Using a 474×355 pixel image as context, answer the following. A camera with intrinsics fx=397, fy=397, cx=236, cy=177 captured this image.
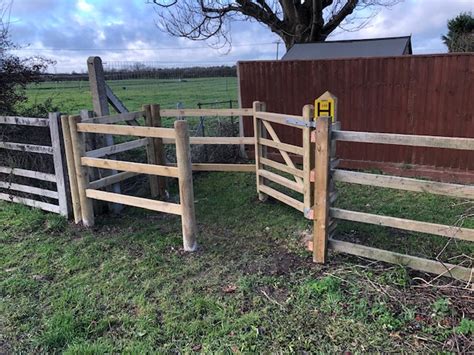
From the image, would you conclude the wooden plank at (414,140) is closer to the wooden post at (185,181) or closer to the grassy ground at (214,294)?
the grassy ground at (214,294)

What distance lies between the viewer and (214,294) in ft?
10.8

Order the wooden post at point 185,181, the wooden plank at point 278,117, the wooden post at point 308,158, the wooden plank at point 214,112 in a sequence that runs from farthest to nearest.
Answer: the wooden plank at point 214,112 < the wooden plank at point 278,117 < the wooden post at point 308,158 < the wooden post at point 185,181

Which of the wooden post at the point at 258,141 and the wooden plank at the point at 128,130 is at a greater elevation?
the wooden plank at the point at 128,130

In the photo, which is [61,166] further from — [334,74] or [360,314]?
[334,74]

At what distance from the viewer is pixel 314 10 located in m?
13.4

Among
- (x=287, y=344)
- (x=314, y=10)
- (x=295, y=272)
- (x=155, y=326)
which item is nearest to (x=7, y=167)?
(x=155, y=326)

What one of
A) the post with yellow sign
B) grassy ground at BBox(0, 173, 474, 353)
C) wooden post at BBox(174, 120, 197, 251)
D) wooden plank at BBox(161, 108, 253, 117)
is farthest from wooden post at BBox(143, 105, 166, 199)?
the post with yellow sign

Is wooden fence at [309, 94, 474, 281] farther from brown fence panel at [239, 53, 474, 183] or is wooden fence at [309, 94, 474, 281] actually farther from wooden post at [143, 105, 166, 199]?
brown fence panel at [239, 53, 474, 183]

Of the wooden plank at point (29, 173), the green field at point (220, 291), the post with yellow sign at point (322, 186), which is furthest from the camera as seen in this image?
the wooden plank at point (29, 173)

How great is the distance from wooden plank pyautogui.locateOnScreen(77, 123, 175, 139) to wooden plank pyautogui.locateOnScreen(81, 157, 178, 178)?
317 millimetres

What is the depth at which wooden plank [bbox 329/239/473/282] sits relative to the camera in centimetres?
303

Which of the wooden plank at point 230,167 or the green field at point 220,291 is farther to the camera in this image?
the wooden plank at point 230,167

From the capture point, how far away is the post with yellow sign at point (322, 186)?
340 cm

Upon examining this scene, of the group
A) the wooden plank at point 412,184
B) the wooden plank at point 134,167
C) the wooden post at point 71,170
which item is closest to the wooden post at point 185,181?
the wooden plank at point 134,167
